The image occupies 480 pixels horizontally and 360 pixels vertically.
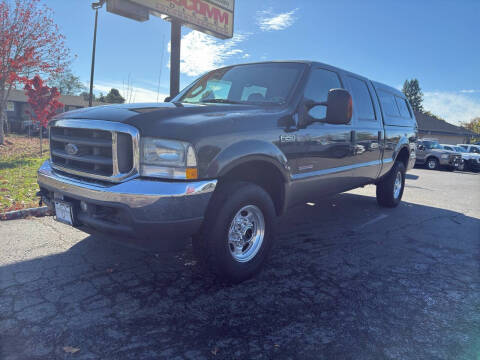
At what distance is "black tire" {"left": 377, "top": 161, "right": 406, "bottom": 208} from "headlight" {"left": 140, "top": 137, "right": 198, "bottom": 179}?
4649 mm

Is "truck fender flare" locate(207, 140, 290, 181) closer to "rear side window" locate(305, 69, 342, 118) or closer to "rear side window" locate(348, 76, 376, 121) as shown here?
"rear side window" locate(305, 69, 342, 118)

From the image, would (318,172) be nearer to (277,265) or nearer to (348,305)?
(277,265)

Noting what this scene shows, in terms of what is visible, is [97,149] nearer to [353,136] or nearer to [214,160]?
[214,160]

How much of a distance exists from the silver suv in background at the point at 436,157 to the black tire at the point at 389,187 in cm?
1457

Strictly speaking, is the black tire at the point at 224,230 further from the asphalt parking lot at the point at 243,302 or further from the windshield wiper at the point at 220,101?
the windshield wiper at the point at 220,101

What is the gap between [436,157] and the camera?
1889 centimetres

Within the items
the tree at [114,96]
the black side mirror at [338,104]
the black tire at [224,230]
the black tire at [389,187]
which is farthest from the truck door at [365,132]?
the tree at [114,96]

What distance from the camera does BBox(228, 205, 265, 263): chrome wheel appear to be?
291 centimetres

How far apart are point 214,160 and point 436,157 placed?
19744 mm

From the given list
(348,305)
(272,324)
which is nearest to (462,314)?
(348,305)

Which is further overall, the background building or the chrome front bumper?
the background building

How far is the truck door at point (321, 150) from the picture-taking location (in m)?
3.48

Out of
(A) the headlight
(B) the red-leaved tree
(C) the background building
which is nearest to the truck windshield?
(A) the headlight

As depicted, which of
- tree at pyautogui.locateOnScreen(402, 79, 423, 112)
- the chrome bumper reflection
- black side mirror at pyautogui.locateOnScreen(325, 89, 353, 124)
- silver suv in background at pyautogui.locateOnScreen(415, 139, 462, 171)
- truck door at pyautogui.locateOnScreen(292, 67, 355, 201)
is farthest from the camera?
tree at pyautogui.locateOnScreen(402, 79, 423, 112)
